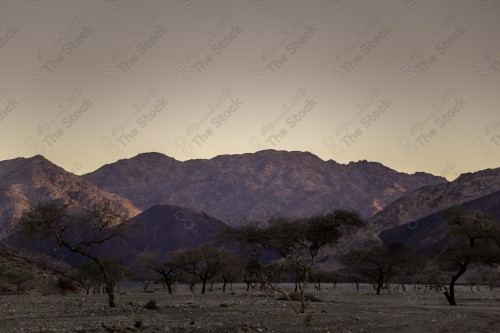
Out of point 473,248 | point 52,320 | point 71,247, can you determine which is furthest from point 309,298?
point 52,320

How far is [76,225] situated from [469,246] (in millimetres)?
43709

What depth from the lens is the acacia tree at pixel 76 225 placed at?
42406 mm

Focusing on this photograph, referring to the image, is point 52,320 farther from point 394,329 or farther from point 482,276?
point 482,276

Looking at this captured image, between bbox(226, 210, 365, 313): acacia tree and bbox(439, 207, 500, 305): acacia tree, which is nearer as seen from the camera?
bbox(226, 210, 365, 313): acacia tree

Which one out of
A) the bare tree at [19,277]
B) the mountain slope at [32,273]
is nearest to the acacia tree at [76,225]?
the bare tree at [19,277]

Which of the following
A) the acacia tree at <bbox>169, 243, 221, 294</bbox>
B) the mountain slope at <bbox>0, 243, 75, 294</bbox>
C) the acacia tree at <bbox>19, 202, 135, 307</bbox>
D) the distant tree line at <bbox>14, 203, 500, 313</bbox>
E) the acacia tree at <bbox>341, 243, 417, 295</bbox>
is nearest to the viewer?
the distant tree line at <bbox>14, 203, 500, 313</bbox>

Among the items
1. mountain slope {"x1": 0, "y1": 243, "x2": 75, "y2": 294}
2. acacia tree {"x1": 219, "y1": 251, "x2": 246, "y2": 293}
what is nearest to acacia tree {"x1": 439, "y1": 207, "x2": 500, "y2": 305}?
acacia tree {"x1": 219, "y1": 251, "x2": 246, "y2": 293}

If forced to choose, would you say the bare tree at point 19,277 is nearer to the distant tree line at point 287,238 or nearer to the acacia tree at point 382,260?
the distant tree line at point 287,238

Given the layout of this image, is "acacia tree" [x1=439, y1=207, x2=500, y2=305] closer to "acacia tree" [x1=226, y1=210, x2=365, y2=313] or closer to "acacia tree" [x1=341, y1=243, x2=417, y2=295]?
"acacia tree" [x1=226, y1=210, x2=365, y2=313]

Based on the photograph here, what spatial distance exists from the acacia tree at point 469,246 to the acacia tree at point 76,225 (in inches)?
1461

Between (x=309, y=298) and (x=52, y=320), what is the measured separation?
41.8 m

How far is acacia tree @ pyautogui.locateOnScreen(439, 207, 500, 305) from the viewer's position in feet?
196

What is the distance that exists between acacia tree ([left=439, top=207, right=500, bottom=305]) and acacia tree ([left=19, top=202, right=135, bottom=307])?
122 feet

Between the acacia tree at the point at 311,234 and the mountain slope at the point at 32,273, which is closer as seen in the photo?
the acacia tree at the point at 311,234
